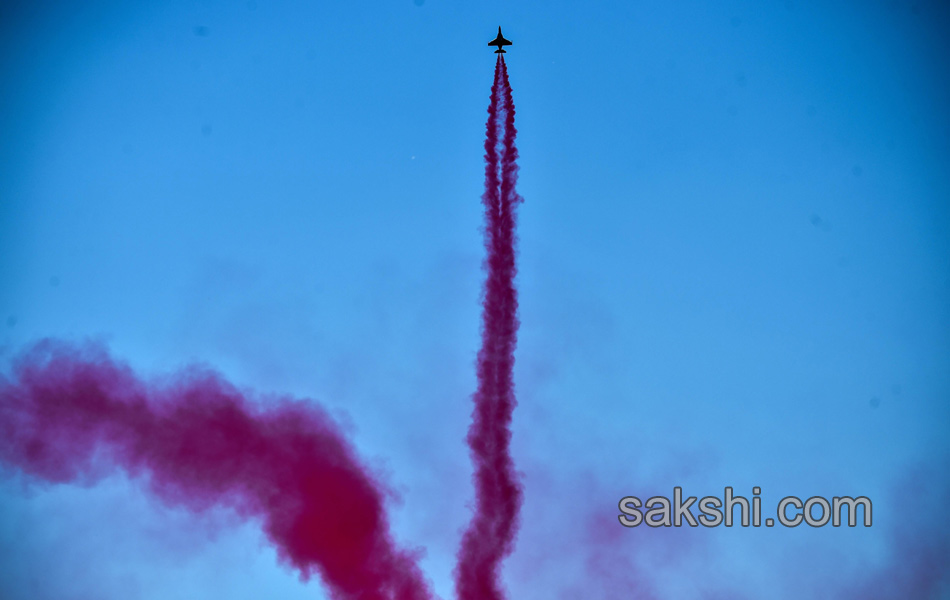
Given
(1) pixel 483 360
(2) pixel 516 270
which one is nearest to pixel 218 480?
(1) pixel 483 360

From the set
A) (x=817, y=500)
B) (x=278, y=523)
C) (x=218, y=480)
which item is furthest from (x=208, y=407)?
(x=817, y=500)

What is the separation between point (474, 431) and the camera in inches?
1543

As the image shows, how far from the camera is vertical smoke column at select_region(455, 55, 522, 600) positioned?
38.4 metres

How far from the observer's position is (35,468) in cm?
3997

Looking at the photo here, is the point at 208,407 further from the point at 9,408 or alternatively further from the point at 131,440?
the point at 9,408

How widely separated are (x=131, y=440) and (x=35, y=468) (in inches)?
180

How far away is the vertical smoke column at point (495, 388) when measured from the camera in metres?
38.4

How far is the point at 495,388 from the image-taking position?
39.1 m

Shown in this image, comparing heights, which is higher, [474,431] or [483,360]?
[483,360]

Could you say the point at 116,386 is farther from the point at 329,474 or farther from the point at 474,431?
the point at 474,431

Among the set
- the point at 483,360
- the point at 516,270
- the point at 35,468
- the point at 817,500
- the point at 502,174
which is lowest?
the point at 35,468

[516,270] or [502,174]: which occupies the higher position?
[502,174]

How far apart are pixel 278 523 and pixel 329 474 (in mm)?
3212

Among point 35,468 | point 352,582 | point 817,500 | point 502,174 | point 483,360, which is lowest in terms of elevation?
point 352,582
